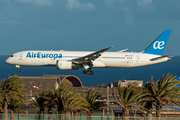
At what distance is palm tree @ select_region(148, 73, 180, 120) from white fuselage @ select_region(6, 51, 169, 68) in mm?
22843

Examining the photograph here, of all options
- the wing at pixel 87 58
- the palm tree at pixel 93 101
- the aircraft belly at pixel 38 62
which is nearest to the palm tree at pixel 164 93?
the palm tree at pixel 93 101

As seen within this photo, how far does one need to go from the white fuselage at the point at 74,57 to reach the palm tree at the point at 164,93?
74.9 feet

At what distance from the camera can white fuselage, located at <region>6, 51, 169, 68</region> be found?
163 ft

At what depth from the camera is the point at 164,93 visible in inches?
1072

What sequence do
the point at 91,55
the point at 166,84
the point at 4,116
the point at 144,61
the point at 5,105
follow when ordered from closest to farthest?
the point at 4,116 < the point at 5,105 < the point at 166,84 < the point at 91,55 < the point at 144,61

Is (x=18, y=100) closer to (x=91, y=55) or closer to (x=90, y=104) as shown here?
(x=90, y=104)

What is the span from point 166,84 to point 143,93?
8.84ft

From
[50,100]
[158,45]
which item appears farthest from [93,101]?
[158,45]

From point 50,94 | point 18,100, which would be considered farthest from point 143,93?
point 18,100

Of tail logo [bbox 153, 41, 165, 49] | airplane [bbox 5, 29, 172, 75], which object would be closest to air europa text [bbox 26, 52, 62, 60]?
airplane [bbox 5, 29, 172, 75]

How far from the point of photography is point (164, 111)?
117 feet

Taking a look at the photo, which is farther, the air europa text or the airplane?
the air europa text

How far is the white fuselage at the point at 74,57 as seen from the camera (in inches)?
1953

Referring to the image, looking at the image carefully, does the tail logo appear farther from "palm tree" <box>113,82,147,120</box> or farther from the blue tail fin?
"palm tree" <box>113,82,147,120</box>
